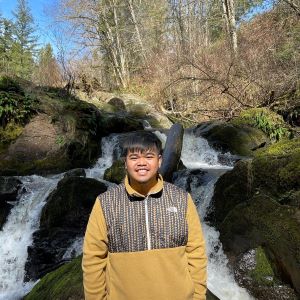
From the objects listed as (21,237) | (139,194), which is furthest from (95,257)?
(21,237)

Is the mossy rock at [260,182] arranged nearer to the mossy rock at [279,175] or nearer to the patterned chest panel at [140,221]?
the mossy rock at [279,175]

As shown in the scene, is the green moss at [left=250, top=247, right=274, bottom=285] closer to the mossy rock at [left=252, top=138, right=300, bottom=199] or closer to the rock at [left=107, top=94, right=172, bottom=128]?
the mossy rock at [left=252, top=138, right=300, bottom=199]

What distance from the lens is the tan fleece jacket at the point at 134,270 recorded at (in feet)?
6.41

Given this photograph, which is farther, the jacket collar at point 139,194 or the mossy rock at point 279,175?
the mossy rock at point 279,175

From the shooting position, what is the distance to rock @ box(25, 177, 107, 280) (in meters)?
7.03

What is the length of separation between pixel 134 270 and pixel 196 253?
0.35 metres

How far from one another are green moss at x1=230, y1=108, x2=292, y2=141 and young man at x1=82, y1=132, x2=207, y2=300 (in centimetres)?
1024

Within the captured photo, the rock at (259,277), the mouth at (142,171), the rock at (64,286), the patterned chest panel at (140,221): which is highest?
the mouth at (142,171)

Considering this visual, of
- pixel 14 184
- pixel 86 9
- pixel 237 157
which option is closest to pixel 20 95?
pixel 14 184

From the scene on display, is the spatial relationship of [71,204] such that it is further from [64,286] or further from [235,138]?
[235,138]

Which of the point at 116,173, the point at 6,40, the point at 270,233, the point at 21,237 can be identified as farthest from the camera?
the point at 6,40

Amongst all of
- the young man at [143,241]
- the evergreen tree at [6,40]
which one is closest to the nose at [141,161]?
the young man at [143,241]

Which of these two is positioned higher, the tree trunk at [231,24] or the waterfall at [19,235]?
the tree trunk at [231,24]

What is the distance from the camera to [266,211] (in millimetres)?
4828
